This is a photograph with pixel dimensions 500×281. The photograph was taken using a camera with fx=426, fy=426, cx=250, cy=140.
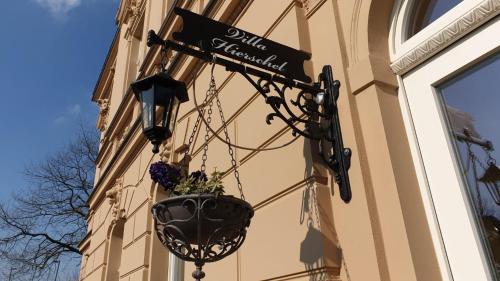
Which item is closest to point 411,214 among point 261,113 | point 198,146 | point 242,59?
point 242,59

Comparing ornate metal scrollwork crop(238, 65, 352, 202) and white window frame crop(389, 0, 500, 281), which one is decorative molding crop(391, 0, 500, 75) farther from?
ornate metal scrollwork crop(238, 65, 352, 202)

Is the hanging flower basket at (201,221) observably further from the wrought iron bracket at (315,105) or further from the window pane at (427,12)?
the window pane at (427,12)

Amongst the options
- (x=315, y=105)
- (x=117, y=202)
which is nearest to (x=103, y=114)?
(x=117, y=202)

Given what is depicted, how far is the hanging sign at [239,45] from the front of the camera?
8.75 ft

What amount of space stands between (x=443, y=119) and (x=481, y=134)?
219 mm

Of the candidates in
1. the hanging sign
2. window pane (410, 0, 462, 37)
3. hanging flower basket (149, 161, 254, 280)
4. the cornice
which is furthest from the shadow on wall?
the cornice

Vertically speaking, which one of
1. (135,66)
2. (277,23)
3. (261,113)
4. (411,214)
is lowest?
(411,214)

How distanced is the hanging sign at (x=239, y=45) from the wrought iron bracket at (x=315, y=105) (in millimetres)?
57

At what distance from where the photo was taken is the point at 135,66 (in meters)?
11.2

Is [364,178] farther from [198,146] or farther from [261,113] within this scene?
[198,146]

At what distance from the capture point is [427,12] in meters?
2.65

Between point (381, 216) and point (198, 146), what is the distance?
2.91 metres

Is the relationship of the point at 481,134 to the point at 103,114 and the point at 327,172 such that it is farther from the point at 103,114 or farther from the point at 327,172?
the point at 103,114

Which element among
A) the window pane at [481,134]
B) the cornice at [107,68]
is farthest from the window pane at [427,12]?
the cornice at [107,68]
